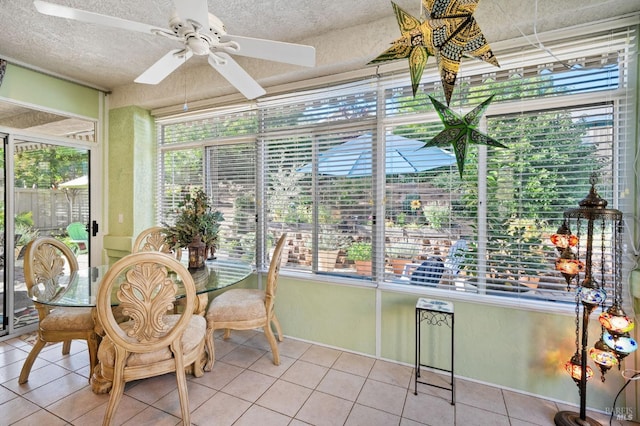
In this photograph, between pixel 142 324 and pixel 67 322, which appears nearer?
pixel 142 324

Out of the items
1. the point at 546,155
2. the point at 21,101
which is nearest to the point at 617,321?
the point at 546,155

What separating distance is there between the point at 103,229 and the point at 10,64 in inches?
75.7

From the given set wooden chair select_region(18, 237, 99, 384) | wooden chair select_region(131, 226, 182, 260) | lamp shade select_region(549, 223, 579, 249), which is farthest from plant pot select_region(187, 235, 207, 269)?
lamp shade select_region(549, 223, 579, 249)

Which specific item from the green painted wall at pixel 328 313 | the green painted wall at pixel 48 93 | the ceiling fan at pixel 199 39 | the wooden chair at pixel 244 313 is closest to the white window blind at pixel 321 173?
the green painted wall at pixel 328 313

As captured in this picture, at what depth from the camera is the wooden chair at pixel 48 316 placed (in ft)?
6.96

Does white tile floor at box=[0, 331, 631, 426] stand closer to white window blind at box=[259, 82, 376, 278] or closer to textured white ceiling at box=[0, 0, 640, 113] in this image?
white window blind at box=[259, 82, 376, 278]

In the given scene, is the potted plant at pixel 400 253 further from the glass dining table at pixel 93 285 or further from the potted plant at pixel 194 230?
the potted plant at pixel 194 230

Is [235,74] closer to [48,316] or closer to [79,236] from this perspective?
[48,316]

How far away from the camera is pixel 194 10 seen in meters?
1.36

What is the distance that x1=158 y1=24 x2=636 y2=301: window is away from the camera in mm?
2008

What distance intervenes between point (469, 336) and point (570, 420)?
0.69m

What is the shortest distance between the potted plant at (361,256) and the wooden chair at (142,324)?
1.47 metres

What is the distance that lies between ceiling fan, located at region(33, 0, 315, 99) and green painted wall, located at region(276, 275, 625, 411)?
195 cm

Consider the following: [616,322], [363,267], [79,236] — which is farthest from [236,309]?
[79,236]
